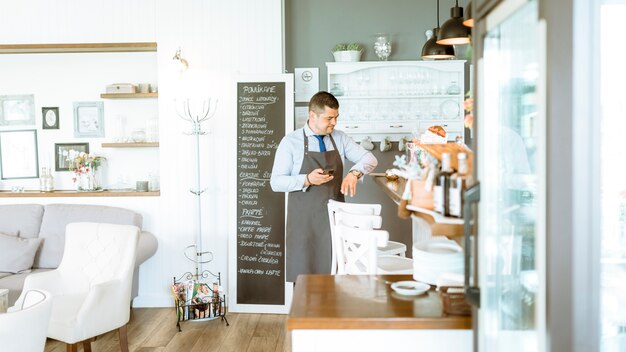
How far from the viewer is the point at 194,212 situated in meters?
5.56

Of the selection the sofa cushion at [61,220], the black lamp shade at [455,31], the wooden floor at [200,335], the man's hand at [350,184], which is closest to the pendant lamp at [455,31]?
the black lamp shade at [455,31]

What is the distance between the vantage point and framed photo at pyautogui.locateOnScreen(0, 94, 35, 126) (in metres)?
6.12

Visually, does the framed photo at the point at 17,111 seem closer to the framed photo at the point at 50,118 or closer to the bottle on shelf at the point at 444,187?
the framed photo at the point at 50,118

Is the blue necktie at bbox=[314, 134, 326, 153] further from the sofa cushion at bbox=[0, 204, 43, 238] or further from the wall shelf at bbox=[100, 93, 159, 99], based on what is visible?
the sofa cushion at bbox=[0, 204, 43, 238]

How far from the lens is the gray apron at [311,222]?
14.6 feet

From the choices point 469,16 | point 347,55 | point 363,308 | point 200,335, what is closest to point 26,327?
point 363,308

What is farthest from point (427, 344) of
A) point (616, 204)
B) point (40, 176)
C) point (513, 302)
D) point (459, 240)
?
→ point (40, 176)

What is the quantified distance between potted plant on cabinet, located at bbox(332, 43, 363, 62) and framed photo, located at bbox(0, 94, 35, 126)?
293cm

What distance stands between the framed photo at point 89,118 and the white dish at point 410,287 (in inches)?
172

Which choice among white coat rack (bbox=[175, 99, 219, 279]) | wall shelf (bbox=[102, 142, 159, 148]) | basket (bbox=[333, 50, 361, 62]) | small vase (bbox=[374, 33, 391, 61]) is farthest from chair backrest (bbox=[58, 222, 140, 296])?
small vase (bbox=[374, 33, 391, 61])

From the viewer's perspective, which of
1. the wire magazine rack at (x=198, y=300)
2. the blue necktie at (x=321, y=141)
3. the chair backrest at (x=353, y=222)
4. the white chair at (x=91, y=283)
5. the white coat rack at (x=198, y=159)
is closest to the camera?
the chair backrest at (x=353, y=222)

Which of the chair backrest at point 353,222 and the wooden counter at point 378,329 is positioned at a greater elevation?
the chair backrest at point 353,222

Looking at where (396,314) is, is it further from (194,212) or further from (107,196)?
(107,196)

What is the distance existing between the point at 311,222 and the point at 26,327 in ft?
7.83
